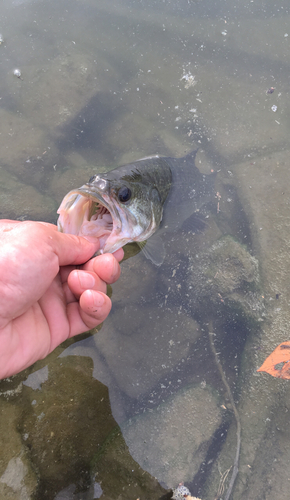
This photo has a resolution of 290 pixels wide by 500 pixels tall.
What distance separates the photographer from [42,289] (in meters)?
2.01

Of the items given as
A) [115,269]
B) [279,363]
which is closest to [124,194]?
[115,269]

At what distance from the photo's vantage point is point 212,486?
96.9 inches

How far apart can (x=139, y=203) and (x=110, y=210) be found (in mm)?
605

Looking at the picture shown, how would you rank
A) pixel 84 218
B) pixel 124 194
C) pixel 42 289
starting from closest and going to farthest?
1. pixel 42 289
2. pixel 84 218
3. pixel 124 194

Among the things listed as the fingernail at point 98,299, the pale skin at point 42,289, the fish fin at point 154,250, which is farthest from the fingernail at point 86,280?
the fish fin at point 154,250

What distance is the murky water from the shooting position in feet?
8.18

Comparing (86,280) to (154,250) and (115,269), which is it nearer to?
(115,269)

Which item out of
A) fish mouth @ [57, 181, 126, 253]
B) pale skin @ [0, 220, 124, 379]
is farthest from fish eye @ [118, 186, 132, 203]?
pale skin @ [0, 220, 124, 379]

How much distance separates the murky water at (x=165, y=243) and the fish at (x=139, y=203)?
212 mm

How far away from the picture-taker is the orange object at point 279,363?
2.83 metres

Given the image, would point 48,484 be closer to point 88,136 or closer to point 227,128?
point 88,136

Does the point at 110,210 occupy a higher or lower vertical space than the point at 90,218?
higher

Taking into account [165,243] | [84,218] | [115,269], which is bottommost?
[165,243]

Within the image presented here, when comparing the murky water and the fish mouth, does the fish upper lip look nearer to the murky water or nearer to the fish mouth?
the fish mouth
